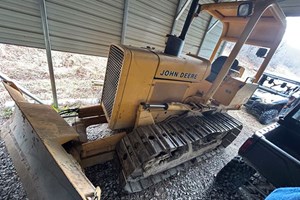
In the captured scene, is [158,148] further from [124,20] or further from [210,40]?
[210,40]

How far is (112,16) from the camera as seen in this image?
11.9 ft

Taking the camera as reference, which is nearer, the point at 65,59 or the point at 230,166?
the point at 230,166

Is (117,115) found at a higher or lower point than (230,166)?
higher

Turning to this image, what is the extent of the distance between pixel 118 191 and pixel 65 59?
232 inches

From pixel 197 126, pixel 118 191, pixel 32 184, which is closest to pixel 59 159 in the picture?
pixel 32 184

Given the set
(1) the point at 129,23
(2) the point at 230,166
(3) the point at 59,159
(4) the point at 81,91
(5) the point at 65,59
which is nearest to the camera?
(3) the point at 59,159

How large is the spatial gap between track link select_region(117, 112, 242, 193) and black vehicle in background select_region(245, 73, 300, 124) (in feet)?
12.6

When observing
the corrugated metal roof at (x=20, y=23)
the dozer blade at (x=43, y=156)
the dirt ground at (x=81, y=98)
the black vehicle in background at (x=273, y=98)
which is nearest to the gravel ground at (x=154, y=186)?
the dirt ground at (x=81, y=98)

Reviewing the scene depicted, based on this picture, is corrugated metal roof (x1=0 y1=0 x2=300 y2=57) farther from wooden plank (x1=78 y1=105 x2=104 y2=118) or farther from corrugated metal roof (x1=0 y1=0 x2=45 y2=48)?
wooden plank (x1=78 y1=105 x2=104 y2=118)

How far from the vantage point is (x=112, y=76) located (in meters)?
2.17

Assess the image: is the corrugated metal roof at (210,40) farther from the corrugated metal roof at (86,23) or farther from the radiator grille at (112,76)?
the radiator grille at (112,76)

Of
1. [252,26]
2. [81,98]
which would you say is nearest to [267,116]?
[252,26]

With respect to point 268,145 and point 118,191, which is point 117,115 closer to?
point 118,191

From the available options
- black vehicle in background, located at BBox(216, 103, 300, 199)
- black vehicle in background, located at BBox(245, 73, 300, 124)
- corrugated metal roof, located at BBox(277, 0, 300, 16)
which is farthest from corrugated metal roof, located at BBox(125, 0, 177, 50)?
black vehicle in background, located at BBox(245, 73, 300, 124)
